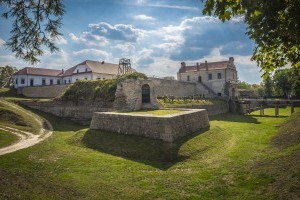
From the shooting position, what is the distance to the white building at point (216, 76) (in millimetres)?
48531

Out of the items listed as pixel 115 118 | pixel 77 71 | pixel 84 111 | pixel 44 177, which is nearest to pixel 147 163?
pixel 44 177

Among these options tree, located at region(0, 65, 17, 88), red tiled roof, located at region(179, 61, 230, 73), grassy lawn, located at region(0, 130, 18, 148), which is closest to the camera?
grassy lawn, located at region(0, 130, 18, 148)

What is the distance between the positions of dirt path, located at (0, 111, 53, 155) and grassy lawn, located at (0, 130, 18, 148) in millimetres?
359

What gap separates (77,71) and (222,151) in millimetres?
38607

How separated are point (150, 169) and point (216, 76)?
40.4 metres

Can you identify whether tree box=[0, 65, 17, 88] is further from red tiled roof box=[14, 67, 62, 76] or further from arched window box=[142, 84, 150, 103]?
arched window box=[142, 84, 150, 103]

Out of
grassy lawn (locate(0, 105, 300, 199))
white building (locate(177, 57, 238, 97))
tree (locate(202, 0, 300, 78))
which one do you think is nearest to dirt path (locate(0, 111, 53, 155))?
grassy lawn (locate(0, 105, 300, 199))

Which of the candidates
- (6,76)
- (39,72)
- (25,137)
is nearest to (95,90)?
(25,137)

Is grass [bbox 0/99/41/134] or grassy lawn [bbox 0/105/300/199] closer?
grassy lawn [bbox 0/105/300/199]

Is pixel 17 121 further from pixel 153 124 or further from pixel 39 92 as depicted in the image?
pixel 39 92

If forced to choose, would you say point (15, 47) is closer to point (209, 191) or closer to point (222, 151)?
point (209, 191)

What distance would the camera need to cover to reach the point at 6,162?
1273 cm

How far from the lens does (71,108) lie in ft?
95.0

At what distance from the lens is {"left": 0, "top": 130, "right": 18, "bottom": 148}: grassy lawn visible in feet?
54.6
